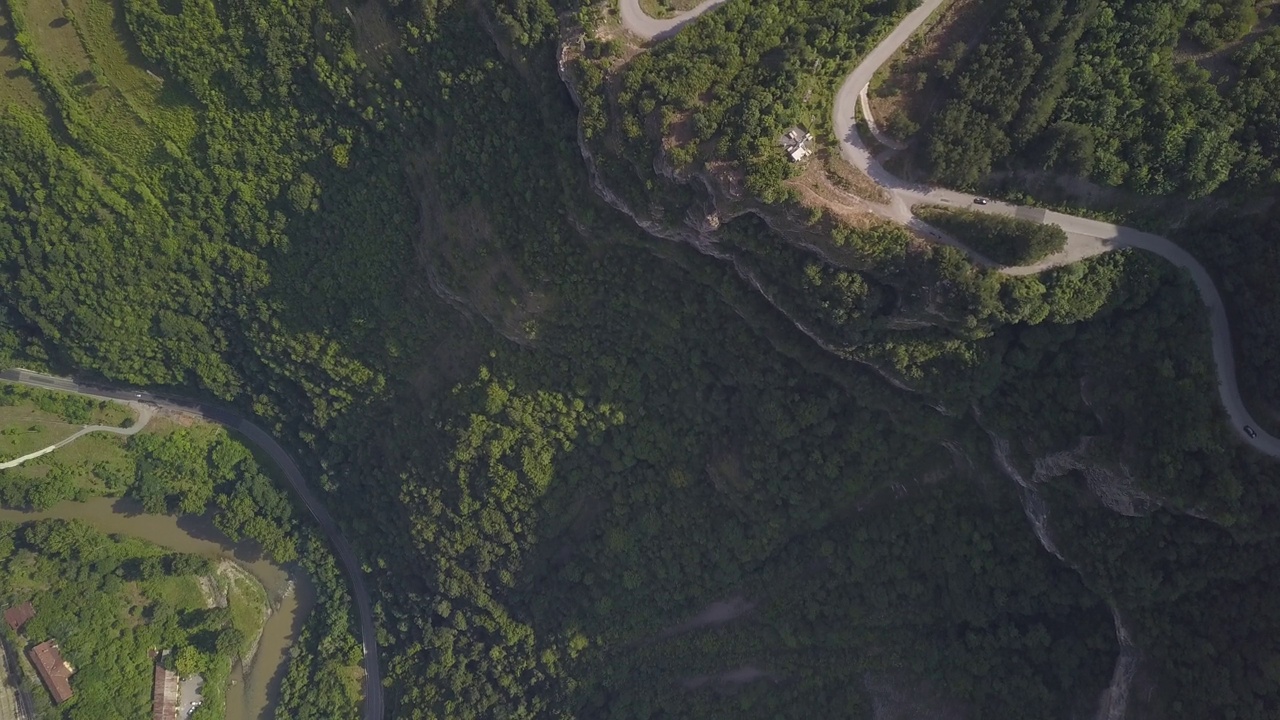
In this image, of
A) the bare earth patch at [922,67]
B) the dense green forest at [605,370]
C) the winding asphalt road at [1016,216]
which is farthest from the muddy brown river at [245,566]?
the bare earth patch at [922,67]

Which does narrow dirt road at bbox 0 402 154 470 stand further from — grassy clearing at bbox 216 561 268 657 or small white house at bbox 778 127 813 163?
small white house at bbox 778 127 813 163

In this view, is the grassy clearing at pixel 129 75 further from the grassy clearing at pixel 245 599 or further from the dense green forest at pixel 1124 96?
the dense green forest at pixel 1124 96

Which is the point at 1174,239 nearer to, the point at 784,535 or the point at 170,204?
the point at 784,535

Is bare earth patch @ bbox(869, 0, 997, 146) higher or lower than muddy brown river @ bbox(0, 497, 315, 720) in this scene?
higher

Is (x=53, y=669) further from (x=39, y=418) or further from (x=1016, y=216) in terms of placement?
(x=1016, y=216)

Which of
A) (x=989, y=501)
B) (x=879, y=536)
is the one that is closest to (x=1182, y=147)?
(x=989, y=501)

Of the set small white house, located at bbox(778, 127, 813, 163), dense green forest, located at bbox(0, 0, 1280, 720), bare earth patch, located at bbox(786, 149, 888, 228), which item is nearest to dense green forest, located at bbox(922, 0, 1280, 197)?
dense green forest, located at bbox(0, 0, 1280, 720)

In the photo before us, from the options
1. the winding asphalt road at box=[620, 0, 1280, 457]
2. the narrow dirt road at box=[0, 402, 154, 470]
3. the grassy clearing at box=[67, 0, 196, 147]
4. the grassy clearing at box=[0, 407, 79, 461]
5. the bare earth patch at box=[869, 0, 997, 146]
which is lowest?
the narrow dirt road at box=[0, 402, 154, 470]
